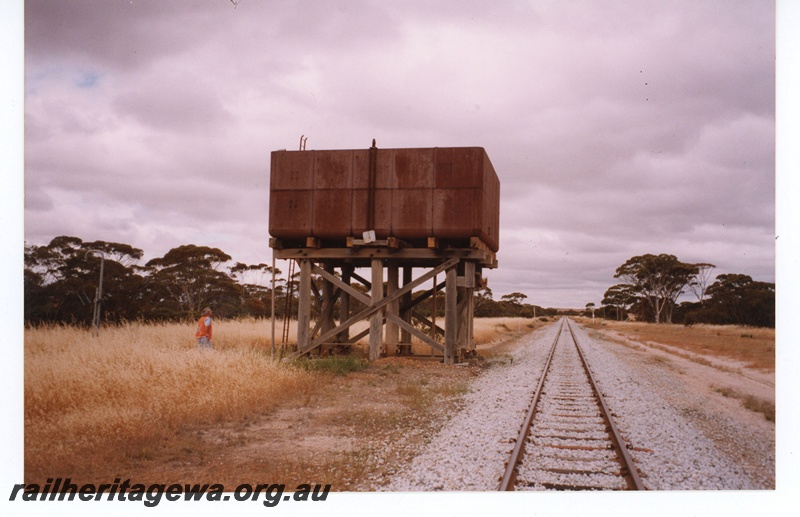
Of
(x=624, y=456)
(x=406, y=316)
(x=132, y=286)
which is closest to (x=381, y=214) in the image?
(x=406, y=316)

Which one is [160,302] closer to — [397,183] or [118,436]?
[397,183]

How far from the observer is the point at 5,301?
23.0ft

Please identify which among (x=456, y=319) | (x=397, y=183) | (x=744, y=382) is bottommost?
(x=744, y=382)

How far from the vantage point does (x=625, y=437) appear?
24.3 ft

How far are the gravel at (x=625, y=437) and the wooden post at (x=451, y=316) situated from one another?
114 inches

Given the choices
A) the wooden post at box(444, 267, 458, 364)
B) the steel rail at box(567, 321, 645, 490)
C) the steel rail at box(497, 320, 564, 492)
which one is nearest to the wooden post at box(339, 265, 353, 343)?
the wooden post at box(444, 267, 458, 364)

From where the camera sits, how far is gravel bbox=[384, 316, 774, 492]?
6039 mm

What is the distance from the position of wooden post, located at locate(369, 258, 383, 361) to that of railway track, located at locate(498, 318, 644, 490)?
510cm

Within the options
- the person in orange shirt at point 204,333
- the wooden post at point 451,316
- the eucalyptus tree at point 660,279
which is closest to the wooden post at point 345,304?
the wooden post at point 451,316

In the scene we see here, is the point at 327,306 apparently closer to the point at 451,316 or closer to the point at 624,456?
the point at 451,316

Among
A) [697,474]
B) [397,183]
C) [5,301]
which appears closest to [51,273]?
[397,183]

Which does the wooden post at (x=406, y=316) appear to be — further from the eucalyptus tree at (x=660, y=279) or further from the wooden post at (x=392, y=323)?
the eucalyptus tree at (x=660, y=279)

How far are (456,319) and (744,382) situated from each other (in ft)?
22.0

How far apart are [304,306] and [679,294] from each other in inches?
1876
